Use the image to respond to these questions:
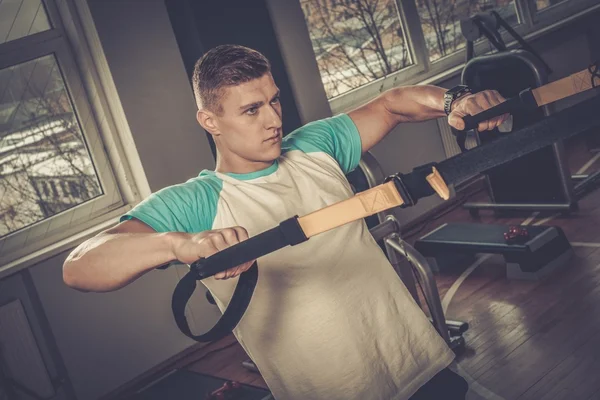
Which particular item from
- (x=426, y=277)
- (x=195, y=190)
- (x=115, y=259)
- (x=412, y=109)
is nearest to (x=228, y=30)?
(x=426, y=277)

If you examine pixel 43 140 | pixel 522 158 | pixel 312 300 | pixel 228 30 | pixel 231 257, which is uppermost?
pixel 228 30

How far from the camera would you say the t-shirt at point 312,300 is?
58.5 inches

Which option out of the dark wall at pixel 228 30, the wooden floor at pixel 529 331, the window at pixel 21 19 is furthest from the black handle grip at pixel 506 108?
the window at pixel 21 19

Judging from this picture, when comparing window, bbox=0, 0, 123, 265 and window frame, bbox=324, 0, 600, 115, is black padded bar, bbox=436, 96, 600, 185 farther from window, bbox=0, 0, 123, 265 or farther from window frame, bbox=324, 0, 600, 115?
window frame, bbox=324, 0, 600, 115

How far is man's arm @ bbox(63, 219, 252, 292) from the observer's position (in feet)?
3.81

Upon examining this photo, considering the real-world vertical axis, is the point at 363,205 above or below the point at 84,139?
below

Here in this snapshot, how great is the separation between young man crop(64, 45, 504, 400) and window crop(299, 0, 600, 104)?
341 centimetres

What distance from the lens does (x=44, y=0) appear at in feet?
12.1

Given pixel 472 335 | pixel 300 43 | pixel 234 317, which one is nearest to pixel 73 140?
pixel 300 43

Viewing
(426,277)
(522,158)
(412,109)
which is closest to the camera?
(412,109)

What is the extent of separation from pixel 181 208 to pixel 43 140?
254 cm

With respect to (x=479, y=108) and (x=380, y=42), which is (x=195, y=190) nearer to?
(x=479, y=108)

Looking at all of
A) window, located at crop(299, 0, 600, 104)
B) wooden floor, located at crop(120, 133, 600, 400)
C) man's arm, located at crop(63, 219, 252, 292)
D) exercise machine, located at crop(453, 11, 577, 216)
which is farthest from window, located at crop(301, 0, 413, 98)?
man's arm, located at crop(63, 219, 252, 292)

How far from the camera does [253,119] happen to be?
153 cm
